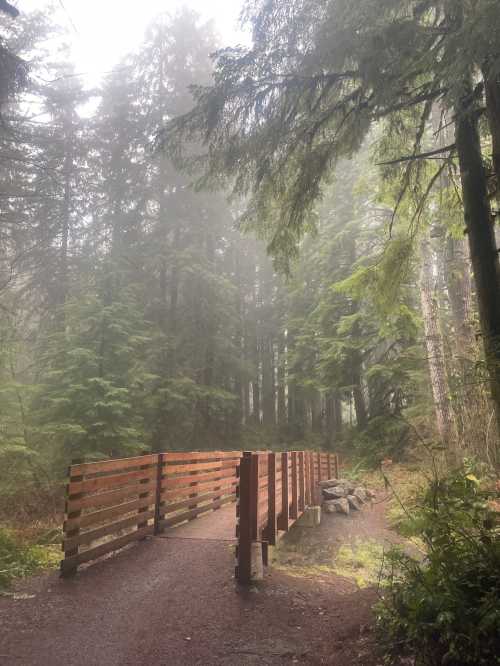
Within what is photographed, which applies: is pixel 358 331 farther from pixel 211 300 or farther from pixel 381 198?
pixel 381 198

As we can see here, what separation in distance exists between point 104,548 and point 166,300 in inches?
548

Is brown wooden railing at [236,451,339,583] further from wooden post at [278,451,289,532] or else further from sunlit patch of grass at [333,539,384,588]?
sunlit patch of grass at [333,539,384,588]

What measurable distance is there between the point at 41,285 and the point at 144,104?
31.0ft

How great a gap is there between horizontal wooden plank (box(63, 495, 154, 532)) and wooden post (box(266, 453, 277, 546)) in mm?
2094

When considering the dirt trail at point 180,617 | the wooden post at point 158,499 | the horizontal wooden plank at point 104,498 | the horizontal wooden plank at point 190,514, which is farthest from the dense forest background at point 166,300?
the dirt trail at point 180,617

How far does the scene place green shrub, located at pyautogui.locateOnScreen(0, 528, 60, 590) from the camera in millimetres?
5188

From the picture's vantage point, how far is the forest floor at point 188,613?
343cm

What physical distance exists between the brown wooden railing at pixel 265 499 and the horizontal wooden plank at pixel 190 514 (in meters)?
1.95

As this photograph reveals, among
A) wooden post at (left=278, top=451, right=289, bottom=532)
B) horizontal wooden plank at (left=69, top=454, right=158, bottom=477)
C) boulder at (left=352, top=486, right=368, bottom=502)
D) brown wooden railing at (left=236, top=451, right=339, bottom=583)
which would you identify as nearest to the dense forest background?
boulder at (left=352, top=486, right=368, bottom=502)

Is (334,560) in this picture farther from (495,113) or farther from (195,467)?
(495,113)

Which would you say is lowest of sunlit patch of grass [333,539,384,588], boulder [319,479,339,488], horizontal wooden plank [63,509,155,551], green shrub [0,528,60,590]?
sunlit patch of grass [333,539,384,588]

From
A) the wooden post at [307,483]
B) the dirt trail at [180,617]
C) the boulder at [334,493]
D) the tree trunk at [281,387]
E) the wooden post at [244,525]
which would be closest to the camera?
the dirt trail at [180,617]

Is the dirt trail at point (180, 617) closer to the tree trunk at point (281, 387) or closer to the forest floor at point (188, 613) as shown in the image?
the forest floor at point (188, 613)

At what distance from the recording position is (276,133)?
543 centimetres
